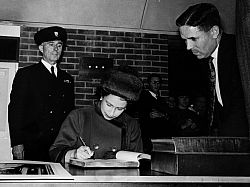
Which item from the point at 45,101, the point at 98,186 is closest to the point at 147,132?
the point at 45,101

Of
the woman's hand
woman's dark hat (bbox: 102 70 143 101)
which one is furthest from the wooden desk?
woman's dark hat (bbox: 102 70 143 101)

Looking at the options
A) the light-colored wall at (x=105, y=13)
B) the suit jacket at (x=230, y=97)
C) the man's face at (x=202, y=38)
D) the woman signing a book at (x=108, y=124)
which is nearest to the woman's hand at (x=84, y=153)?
the woman signing a book at (x=108, y=124)

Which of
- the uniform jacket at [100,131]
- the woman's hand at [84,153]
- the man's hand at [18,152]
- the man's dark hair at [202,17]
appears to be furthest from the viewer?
the man's hand at [18,152]

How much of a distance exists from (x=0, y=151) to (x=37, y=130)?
1.76 ft

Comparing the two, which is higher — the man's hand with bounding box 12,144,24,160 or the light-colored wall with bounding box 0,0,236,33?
the light-colored wall with bounding box 0,0,236,33

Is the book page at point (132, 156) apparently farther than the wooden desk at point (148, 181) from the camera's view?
Yes

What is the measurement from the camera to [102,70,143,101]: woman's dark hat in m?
2.28

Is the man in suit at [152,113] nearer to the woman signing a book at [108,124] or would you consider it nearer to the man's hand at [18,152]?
the man's hand at [18,152]

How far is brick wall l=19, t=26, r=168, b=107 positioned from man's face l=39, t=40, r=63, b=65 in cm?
22

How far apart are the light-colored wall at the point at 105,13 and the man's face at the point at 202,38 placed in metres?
2.37

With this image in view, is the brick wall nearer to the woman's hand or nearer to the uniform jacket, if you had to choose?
the uniform jacket

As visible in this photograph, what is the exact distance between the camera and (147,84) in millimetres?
4355

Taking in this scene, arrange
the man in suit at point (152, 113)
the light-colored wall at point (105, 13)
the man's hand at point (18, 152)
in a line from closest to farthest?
the man's hand at point (18, 152)
the man in suit at point (152, 113)
the light-colored wall at point (105, 13)

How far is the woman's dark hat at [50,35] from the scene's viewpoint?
390 cm
